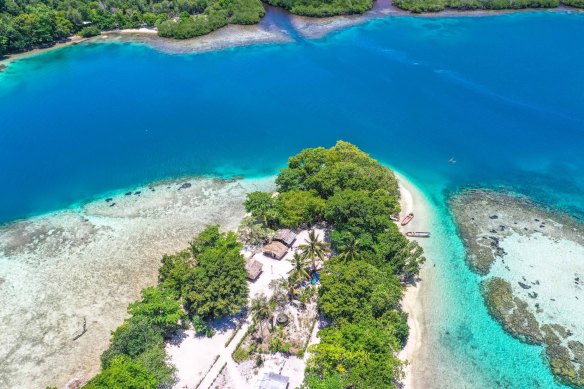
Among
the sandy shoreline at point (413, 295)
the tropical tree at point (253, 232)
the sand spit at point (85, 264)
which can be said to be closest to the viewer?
the sand spit at point (85, 264)

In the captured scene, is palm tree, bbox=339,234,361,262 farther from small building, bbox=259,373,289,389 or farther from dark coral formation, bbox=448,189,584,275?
dark coral formation, bbox=448,189,584,275

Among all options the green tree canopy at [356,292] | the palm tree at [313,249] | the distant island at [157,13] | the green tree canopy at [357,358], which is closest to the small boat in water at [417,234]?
the green tree canopy at [356,292]


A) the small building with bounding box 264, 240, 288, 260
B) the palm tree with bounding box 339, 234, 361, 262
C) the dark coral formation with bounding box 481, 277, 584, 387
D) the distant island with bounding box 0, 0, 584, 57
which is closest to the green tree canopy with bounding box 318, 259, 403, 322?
the palm tree with bounding box 339, 234, 361, 262

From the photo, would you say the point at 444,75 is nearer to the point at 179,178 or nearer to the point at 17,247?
the point at 179,178

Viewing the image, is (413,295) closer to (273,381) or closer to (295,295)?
(295,295)

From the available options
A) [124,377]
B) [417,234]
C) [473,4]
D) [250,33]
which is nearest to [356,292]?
[417,234]

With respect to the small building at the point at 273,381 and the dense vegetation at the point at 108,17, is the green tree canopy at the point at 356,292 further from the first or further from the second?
the dense vegetation at the point at 108,17
